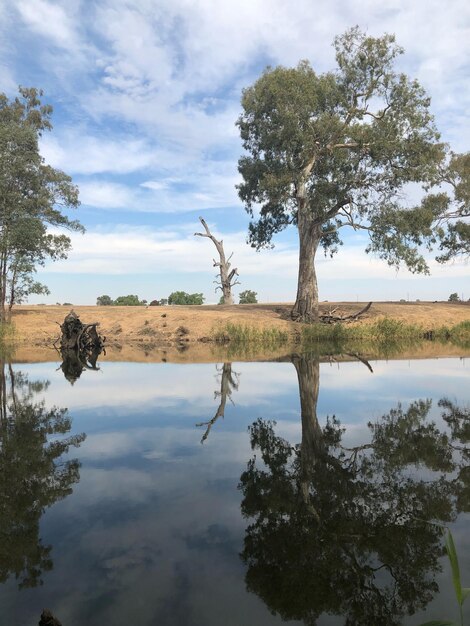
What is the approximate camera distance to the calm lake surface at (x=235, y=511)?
13.9 ft

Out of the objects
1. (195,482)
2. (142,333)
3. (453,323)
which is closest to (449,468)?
(195,482)

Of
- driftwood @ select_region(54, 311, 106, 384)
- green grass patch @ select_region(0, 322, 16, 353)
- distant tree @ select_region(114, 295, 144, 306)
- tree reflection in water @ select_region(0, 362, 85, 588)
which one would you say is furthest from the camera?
distant tree @ select_region(114, 295, 144, 306)

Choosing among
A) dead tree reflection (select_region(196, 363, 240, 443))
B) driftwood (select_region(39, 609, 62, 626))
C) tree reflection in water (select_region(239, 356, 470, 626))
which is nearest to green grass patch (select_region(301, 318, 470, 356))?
dead tree reflection (select_region(196, 363, 240, 443))

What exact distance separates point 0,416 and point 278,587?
952 centimetres

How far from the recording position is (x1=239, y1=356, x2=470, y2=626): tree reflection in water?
4316 mm

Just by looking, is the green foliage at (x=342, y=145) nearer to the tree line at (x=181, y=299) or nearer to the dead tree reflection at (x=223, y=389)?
the dead tree reflection at (x=223, y=389)

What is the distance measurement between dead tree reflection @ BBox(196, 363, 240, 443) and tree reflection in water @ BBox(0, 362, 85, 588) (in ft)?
8.52

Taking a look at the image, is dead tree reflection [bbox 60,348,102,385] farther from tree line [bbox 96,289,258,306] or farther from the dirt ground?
tree line [bbox 96,289,258,306]

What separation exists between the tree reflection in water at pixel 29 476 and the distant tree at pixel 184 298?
55.5 meters

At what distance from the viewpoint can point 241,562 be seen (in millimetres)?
4832

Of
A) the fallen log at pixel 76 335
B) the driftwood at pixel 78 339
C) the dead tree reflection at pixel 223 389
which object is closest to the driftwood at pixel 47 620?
the dead tree reflection at pixel 223 389

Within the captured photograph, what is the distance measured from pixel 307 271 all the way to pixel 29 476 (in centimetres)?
3135

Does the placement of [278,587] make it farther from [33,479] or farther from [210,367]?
[210,367]

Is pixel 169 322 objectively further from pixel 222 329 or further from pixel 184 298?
pixel 184 298
